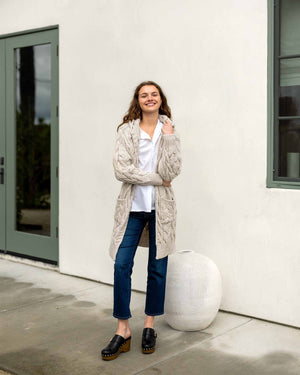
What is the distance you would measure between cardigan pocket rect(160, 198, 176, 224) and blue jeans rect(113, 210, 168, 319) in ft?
0.28

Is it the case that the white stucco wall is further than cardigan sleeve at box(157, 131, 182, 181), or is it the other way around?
the white stucco wall

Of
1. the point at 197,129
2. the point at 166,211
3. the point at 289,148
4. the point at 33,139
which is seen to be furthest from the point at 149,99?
the point at 33,139

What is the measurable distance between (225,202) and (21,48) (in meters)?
3.24

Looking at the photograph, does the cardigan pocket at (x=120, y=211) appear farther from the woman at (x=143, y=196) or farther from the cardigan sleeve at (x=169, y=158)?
the cardigan sleeve at (x=169, y=158)

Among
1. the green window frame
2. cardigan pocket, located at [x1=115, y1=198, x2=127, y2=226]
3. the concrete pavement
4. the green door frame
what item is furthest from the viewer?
the green door frame

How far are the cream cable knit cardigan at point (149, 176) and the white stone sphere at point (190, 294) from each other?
16.0 inches

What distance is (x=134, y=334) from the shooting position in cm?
412

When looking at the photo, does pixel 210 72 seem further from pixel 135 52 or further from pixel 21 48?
pixel 21 48

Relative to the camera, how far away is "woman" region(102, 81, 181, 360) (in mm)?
3703

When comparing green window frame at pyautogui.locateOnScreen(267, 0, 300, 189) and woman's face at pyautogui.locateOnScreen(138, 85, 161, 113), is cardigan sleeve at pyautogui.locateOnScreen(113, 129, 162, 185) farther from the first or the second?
green window frame at pyautogui.locateOnScreen(267, 0, 300, 189)

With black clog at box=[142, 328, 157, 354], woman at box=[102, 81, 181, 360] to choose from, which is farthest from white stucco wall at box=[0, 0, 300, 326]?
black clog at box=[142, 328, 157, 354]

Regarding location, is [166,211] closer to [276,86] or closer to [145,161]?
[145,161]

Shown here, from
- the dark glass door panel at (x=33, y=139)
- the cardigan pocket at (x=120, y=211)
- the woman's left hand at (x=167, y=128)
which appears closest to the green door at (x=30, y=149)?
the dark glass door panel at (x=33, y=139)

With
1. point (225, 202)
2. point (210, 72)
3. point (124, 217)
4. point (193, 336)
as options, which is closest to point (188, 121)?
point (210, 72)
